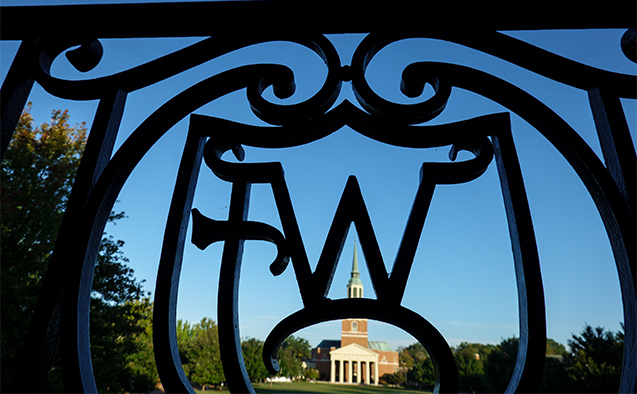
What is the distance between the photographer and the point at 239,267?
959 mm

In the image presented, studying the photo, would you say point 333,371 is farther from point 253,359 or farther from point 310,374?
point 253,359

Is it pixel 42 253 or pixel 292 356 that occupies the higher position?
pixel 42 253

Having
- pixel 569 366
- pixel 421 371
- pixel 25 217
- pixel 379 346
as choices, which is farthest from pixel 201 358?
pixel 379 346

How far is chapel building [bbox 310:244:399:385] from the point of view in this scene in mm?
47344

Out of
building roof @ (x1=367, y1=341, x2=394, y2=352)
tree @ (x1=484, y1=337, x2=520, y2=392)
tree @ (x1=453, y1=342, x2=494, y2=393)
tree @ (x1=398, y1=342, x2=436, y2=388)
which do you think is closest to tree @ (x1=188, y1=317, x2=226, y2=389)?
tree @ (x1=398, y1=342, x2=436, y2=388)

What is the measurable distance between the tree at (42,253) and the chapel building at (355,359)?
3198 cm

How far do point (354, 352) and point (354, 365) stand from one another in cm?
152

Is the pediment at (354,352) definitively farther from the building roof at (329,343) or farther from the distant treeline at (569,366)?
the distant treeline at (569,366)

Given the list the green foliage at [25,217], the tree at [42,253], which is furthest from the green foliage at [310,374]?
the green foliage at [25,217]

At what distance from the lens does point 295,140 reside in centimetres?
105

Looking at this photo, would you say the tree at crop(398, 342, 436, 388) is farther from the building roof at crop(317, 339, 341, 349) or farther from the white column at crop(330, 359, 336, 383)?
the building roof at crop(317, 339, 341, 349)

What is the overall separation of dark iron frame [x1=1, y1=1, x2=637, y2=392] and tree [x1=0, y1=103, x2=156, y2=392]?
462 inches

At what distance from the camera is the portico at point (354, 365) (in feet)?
155

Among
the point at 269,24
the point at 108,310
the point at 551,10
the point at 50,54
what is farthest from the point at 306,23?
the point at 108,310
